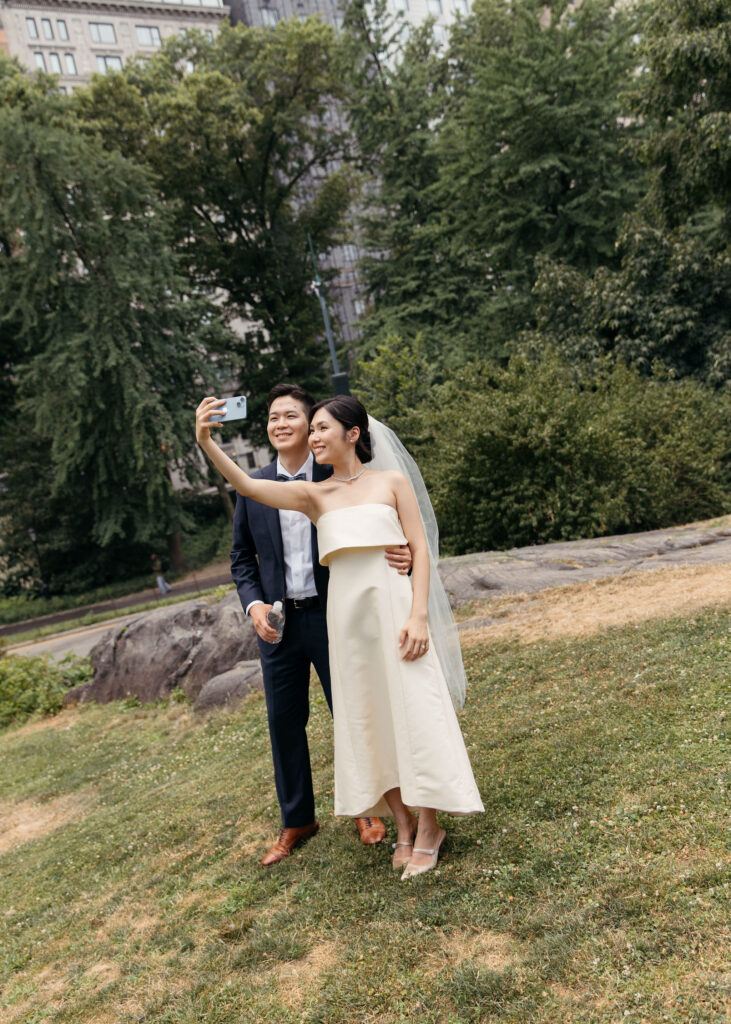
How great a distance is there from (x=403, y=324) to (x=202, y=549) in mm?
13482

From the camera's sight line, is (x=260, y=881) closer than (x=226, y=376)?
Yes

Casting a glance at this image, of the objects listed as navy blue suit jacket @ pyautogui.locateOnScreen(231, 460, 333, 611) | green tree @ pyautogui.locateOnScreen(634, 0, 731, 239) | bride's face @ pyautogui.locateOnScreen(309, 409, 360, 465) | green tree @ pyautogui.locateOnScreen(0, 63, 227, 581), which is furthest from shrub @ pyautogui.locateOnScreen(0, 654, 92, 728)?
green tree @ pyautogui.locateOnScreen(634, 0, 731, 239)

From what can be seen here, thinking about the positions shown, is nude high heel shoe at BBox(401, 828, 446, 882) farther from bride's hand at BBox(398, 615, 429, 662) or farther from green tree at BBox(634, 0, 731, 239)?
green tree at BBox(634, 0, 731, 239)

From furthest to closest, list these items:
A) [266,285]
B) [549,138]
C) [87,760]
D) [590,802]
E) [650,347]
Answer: [266,285] → [549,138] → [650,347] → [87,760] → [590,802]

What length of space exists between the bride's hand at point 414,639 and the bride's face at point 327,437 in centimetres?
83

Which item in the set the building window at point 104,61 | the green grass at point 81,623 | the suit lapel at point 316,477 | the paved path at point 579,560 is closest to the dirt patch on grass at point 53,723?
the paved path at point 579,560

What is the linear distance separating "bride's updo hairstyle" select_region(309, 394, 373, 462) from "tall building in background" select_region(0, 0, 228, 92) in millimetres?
64001

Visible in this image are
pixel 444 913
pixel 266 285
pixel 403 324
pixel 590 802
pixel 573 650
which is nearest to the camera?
pixel 444 913

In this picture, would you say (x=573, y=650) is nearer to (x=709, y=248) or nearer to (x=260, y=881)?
(x=260, y=881)

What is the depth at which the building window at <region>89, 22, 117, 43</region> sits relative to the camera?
60.2 meters

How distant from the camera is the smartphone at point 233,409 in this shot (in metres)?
3.30

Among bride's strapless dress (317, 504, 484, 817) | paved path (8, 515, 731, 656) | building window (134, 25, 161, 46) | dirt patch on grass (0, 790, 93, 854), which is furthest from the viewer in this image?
building window (134, 25, 161, 46)

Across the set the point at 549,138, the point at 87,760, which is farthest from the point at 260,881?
the point at 549,138

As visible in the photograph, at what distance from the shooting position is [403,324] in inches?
1160
